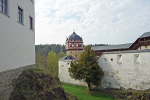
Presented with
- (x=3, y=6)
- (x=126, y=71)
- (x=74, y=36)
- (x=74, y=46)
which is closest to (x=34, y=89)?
(x=3, y=6)

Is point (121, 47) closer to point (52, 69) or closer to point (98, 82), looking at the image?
point (98, 82)

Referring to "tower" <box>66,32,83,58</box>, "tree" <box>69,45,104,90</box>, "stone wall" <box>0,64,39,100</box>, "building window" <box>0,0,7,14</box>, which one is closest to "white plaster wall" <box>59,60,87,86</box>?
"tree" <box>69,45,104,90</box>

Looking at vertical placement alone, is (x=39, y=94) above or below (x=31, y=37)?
below

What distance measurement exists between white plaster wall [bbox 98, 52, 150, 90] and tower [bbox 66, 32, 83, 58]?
40.2ft

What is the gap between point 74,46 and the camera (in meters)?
26.7

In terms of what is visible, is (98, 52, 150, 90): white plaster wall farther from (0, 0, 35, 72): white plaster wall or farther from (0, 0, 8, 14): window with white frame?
(0, 0, 8, 14): window with white frame

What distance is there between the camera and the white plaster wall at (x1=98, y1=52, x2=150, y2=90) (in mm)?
10891

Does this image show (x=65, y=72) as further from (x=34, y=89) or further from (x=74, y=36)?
(x=34, y=89)

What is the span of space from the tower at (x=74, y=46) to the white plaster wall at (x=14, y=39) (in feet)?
53.7

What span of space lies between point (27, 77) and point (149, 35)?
45.6 ft

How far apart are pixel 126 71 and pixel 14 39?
34.8 ft

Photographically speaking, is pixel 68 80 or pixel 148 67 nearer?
pixel 148 67

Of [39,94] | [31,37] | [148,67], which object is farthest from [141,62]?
[31,37]

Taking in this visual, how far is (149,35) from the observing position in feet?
46.0
